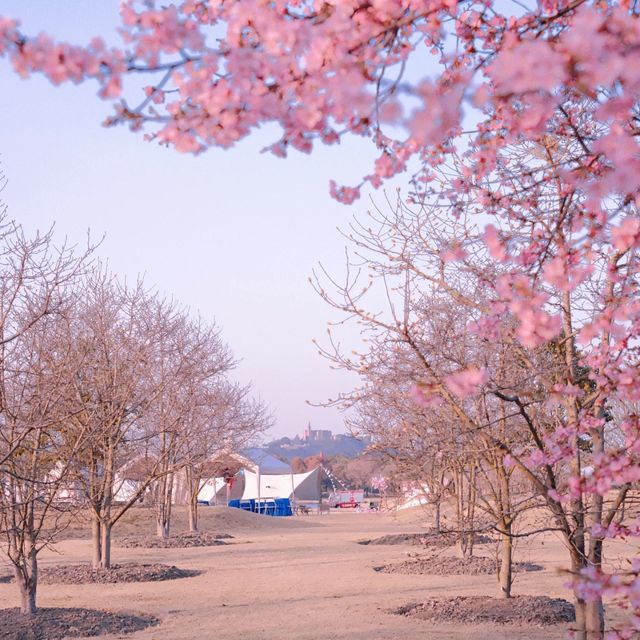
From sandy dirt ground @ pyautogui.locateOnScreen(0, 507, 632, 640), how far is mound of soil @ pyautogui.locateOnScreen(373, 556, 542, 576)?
16.5 inches

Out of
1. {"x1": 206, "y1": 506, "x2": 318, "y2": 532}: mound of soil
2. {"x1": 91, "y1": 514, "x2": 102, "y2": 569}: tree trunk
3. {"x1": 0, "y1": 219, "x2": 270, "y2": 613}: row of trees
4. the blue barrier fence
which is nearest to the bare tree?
{"x1": 0, "y1": 219, "x2": 270, "y2": 613}: row of trees

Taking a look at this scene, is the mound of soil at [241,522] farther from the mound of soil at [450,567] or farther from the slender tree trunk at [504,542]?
the slender tree trunk at [504,542]

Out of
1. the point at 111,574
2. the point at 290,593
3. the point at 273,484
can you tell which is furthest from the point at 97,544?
the point at 273,484

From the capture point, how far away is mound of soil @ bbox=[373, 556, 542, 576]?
1622cm

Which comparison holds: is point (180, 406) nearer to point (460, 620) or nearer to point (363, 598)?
point (363, 598)

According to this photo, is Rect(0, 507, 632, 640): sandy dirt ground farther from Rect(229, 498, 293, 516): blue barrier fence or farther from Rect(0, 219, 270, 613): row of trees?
Rect(229, 498, 293, 516): blue barrier fence

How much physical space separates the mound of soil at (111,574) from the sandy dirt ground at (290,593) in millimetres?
498

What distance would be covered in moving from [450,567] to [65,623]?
8.18 m

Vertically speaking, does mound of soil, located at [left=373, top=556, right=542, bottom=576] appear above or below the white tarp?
above

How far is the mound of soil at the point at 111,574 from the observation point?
52.4 feet

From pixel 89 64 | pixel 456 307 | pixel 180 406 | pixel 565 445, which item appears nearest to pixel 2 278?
pixel 456 307

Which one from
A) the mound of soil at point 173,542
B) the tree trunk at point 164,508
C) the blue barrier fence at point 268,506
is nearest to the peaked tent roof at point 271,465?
the blue barrier fence at point 268,506

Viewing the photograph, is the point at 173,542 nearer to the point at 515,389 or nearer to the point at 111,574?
the point at 111,574

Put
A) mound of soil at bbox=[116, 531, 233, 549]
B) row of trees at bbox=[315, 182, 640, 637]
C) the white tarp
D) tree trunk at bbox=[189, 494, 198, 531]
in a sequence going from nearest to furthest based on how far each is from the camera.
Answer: row of trees at bbox=[315, 182, 640, 637]
mound of soil at bbox=[116, 531, 233, 549]
tree trunk at bbox=[189, 494, 198, 531]
the white tarp
